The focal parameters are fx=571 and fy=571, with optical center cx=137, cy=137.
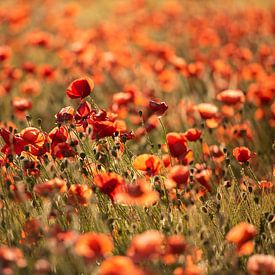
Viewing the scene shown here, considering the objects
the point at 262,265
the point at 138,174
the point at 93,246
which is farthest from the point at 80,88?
the point at 262,265

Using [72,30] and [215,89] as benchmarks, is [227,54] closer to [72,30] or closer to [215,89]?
[215,89]

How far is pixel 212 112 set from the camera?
2896mm

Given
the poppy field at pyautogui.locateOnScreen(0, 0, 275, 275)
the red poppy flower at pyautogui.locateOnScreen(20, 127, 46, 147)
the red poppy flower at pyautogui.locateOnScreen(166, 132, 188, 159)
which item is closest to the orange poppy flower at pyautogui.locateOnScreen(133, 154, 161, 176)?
the poppy field at pyautogui.locateOnScreen(0, 0, 275, 275)

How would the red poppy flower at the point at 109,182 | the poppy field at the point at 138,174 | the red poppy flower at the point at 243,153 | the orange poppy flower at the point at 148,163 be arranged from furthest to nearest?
the red poppy flower at the point at 243,153 → the orange poppy flower at the point at 148,163 → the red poppy flower at the point at 109,182 → the poppy field at the point at 138,174

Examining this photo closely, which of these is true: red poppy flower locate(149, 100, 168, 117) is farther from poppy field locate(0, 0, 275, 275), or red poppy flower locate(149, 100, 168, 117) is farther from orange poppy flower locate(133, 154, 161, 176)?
orange poppy flower locate(133, 154, 161, 176)

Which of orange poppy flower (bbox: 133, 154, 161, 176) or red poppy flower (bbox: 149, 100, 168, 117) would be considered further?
red poppy flower (bbox: 149, 100, 168, 117)

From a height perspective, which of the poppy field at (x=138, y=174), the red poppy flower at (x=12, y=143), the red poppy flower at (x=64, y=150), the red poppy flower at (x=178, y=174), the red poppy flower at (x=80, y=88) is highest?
the red poppy flower at (x=80, y=88)

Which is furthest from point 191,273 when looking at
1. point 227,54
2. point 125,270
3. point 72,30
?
point 72,30

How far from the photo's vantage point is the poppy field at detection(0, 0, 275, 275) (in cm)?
183

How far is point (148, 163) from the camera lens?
2236 millimetres

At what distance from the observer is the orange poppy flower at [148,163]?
2.22m

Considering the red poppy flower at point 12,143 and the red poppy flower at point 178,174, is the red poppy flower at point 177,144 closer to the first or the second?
the red poppy flower at point 178,174

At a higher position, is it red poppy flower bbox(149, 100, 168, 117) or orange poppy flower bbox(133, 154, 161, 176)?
red poppy flower bbox(149, 100, 168, 117)

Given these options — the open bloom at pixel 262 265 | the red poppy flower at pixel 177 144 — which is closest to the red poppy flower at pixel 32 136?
the red poppy flower at pixel 177 144
